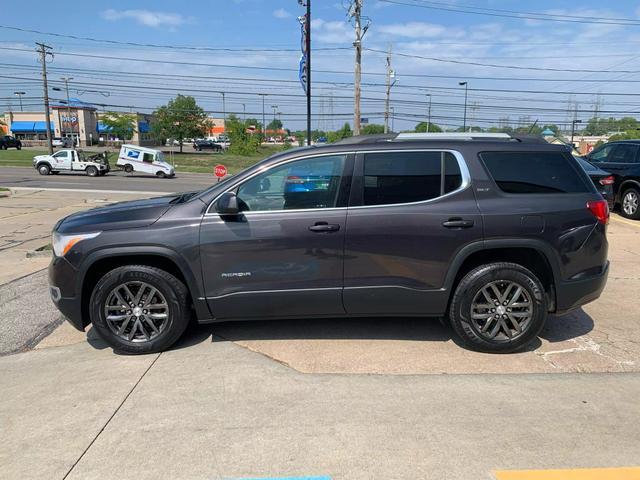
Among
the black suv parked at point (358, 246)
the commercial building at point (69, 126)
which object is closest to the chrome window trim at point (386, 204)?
the black suv parked at point (358, 246)

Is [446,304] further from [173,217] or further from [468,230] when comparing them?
[173,217]

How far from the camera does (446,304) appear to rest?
13.5 ft

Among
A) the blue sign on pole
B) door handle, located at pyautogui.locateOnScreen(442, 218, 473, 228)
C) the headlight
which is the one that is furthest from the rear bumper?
the blue sign on pole

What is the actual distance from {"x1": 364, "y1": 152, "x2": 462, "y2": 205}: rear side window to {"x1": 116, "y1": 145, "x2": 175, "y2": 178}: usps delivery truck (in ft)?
103

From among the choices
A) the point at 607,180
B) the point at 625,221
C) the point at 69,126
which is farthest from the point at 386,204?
the point at 69,126

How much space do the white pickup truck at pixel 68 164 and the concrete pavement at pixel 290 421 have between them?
31777 millimetres

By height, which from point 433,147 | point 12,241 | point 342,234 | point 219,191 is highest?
point 433,147

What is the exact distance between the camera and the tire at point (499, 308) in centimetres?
404

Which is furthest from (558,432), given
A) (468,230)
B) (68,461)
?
(68,461)

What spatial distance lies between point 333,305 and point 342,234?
606 mm

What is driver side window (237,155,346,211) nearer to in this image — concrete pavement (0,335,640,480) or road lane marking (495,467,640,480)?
concrete pavement (0,335,640,480)

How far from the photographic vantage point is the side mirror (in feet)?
12.5

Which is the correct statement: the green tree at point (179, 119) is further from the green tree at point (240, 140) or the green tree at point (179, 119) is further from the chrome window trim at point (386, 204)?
the chrome window trim at point (386, 204)

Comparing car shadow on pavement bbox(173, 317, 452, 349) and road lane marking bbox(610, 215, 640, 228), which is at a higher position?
road lane marking bbox(610, 215, 640, 228)
